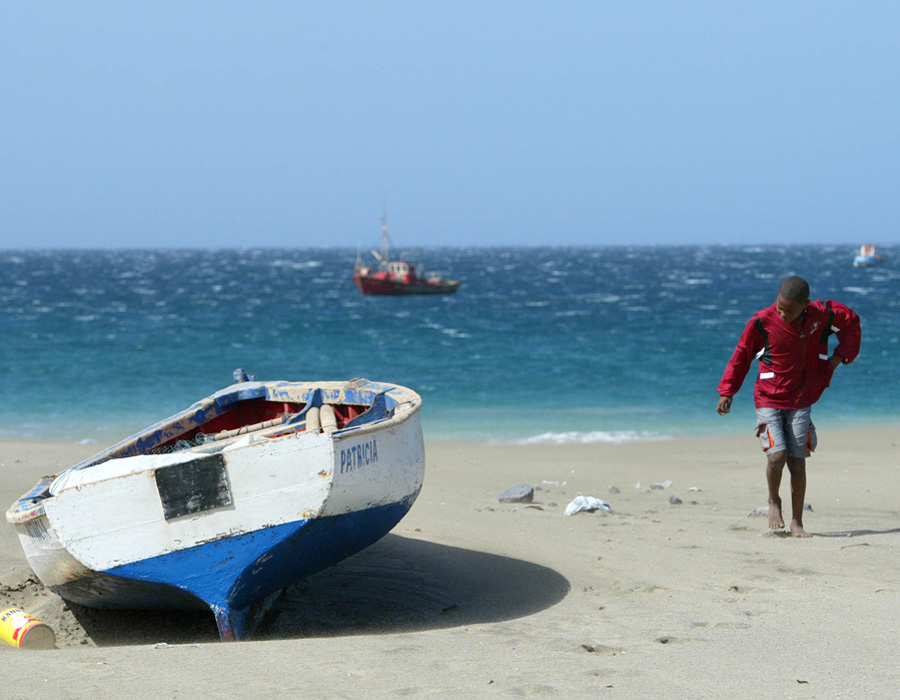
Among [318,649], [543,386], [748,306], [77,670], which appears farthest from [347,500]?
[748,306]

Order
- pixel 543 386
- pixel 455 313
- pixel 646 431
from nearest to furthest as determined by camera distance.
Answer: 1. pixel 646 431
2. pixel 543 386
3. pixel 455 313

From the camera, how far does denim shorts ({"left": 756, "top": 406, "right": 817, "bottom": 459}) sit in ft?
20.6

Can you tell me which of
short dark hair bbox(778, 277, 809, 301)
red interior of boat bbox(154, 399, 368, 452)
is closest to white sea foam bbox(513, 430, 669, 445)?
red interior of boat bbox(154, 399, 368, 452)

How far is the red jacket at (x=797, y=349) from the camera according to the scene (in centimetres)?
614

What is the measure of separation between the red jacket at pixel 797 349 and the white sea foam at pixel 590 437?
23.6 ft

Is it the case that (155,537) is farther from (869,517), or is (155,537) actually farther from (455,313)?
(455,313)

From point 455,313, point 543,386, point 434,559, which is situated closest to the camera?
point 434,559

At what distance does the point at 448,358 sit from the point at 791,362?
18402 millimetres

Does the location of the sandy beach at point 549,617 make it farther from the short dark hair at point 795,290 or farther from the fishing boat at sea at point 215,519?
the short dark hair at point 795,290

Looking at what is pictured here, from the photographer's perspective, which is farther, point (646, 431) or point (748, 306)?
point (748, 306)

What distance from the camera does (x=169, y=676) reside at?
4039mm

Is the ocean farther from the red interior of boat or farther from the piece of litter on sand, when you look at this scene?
the red interior of boat

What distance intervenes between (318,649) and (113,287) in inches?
2476

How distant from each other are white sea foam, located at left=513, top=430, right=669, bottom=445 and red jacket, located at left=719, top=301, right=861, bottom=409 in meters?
7.20
